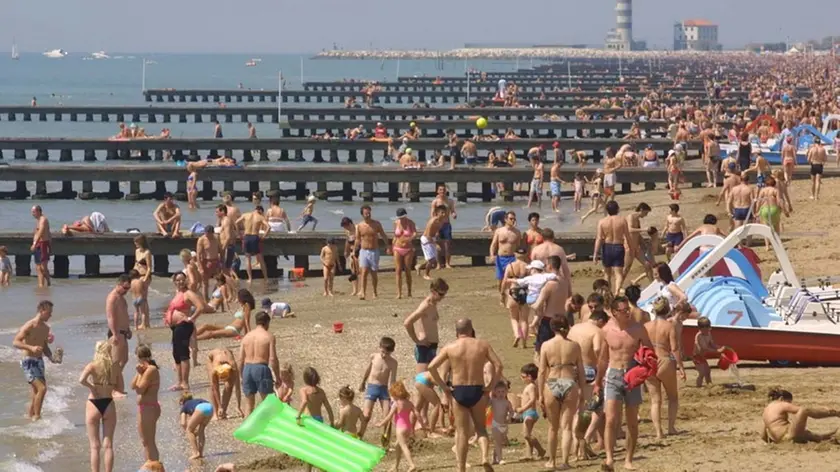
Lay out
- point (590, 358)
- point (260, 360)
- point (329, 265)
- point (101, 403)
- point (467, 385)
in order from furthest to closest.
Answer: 1. point (329, 265)
2. point (260, 360)
3. point (101, 403)
4. point (590, 358)
5. point (467, 385)

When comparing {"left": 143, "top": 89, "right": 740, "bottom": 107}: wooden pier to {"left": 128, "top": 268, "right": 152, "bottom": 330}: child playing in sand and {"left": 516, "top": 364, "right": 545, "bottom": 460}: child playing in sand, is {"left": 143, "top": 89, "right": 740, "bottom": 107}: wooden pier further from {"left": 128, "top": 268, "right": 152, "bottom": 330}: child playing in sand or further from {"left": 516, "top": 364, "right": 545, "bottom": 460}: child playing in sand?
{"left": 516, "top": 364, "right": 545, "bottom": 460}: child playing in sand

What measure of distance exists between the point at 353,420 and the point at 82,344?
8171 mm

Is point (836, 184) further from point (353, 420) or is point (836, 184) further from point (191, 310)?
point (353, 420)

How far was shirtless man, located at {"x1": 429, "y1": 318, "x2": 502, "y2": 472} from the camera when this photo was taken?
37.6 feet

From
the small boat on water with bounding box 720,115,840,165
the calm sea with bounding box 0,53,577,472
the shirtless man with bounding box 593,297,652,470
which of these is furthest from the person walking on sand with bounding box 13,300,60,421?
the small boat on water with bounding box 720,115,840,165

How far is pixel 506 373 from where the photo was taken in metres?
15.8

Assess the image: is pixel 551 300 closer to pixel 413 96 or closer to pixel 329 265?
pixel 329 265

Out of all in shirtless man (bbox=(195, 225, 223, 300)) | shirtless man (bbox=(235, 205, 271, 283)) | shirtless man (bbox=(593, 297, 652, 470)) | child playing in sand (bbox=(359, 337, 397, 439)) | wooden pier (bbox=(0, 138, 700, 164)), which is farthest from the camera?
wooden pier (bbox=(0, 138, 700, 164))

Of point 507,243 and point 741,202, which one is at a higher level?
point 741,202

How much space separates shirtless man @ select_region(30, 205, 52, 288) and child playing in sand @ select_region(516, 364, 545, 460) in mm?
13519

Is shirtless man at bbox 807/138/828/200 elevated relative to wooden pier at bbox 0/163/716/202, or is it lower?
elevated

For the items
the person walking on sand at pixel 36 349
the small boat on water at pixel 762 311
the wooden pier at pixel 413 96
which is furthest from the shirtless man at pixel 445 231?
the wooden pier at pixel 413 96

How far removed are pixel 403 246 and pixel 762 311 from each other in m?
6.65

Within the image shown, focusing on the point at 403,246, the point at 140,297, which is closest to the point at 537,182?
the point at 403,246
